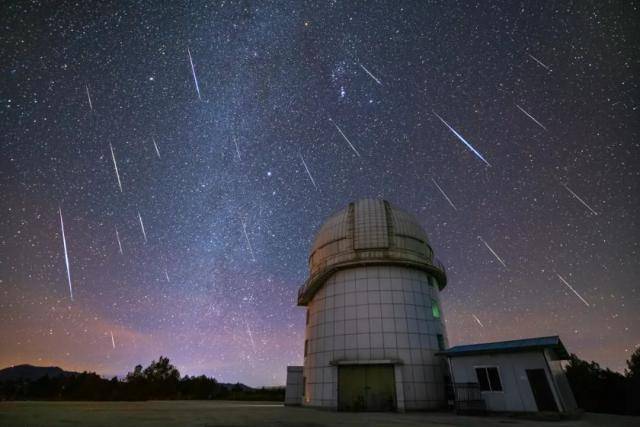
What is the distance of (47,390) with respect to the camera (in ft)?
212

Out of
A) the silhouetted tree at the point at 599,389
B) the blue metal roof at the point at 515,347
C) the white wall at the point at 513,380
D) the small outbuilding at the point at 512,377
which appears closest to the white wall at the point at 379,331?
the blue metal roof at the point at 515,347

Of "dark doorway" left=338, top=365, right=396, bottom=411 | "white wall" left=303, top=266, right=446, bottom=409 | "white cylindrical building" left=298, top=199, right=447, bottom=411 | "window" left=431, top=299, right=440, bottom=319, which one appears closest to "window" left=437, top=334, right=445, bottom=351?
"white cylindrical building" left=298, top=199, right=447, bottom=411

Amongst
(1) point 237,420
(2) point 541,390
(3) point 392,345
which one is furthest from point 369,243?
(1) point 237,420

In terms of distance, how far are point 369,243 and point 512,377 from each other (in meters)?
12.5

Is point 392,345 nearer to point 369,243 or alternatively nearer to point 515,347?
point 515,347

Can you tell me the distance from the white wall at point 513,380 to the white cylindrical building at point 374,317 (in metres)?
4.26

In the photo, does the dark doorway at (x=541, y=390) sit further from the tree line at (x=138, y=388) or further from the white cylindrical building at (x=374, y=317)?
the tree line at (x=138, y=388)

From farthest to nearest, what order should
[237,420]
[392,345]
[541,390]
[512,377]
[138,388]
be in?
[138,388] → [392,345] → [512,377] → [541,390] → [237,420]

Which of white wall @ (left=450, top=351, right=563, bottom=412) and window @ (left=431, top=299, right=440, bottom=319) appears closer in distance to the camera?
white wall @ (left=450, top=351, right=563, bottom=412)

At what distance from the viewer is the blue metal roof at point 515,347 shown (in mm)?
16516

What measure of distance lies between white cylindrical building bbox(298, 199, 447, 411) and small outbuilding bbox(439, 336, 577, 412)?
3.37m

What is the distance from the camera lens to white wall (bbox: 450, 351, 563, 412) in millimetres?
16391

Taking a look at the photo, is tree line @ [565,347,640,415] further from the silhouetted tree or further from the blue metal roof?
the blue metal roof

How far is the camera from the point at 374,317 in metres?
22.8
